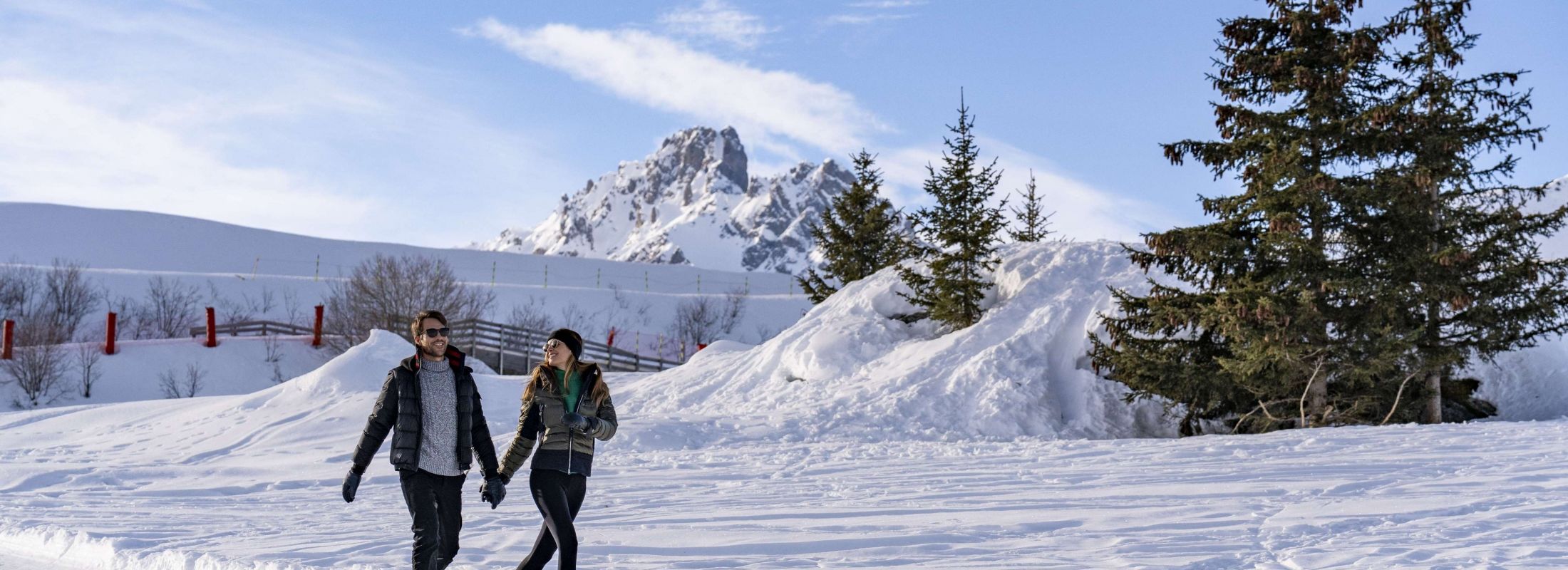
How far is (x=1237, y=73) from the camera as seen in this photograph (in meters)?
16.1

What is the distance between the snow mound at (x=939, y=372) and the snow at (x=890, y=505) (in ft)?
4.61

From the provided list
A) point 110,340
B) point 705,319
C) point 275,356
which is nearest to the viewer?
point 110,340

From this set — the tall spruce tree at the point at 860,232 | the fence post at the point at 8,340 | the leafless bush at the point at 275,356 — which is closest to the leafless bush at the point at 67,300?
the fence post at the point at 8,340

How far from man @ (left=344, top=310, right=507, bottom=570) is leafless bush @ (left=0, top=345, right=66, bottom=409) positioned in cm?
3208

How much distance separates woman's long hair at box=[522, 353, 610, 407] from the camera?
627cm

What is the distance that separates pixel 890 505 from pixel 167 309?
153 feet

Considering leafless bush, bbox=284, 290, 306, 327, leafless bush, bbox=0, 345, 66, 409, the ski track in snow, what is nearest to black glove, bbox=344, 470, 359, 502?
the ski track in snow

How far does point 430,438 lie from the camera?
243 inches

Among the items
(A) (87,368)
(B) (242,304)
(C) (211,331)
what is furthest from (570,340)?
(B) (242,304)

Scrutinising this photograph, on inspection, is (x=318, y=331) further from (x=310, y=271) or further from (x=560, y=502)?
(x=560, y=502)

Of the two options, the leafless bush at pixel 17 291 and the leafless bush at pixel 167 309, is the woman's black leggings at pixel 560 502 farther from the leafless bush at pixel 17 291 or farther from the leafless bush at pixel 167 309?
the leafless bush at pixel 17 291

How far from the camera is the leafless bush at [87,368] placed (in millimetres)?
33125

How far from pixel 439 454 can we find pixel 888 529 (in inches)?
142

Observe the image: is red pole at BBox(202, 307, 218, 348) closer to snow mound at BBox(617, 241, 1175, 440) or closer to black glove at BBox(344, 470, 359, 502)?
snow mound at BBox(617, 241, 1175, 440)
